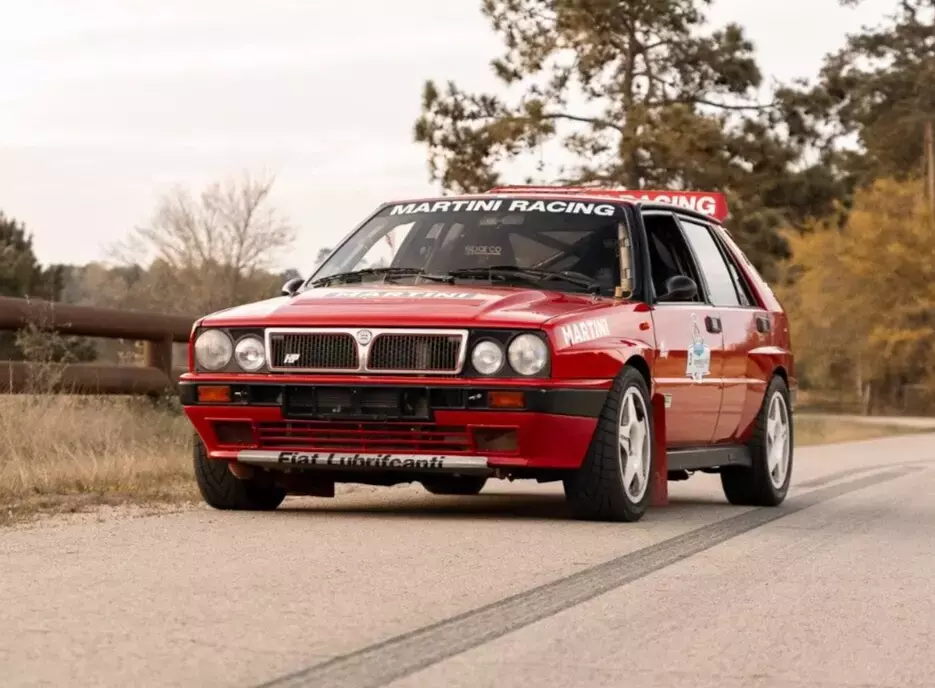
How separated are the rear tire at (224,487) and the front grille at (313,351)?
742 millimetres

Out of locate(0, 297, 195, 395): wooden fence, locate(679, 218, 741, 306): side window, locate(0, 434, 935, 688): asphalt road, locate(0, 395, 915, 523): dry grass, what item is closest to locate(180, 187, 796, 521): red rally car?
locate(679, 218, 741, 306): side window

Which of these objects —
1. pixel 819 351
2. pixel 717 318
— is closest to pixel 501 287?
pixel 717 318

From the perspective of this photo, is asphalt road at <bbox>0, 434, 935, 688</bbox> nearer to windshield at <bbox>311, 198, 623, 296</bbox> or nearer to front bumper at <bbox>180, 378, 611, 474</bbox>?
front bumper at <bbox>180, 378, 611, 474</bbox>

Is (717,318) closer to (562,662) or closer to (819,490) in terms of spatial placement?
(819,490)

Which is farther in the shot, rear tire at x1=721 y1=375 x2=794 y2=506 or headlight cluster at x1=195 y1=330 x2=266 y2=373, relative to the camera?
rear tire at x1=721 y1=375 x2=794 y2=506

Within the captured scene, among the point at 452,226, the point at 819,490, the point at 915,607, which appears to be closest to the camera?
the point at 915,607

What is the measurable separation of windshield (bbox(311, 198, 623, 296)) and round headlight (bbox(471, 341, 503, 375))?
100cm

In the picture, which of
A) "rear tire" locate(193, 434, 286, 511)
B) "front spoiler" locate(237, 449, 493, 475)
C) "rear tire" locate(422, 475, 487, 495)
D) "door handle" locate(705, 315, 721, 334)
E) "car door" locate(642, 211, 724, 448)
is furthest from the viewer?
"door handle" locate(705, 315, 721, 334)

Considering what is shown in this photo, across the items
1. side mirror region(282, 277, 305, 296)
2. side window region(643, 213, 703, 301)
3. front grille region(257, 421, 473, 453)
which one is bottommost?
front grille region(257, 421, 473, 453)

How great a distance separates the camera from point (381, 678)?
443 centimetres

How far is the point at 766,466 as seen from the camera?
10.8 metres

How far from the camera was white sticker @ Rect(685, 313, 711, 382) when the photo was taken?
9797 mm

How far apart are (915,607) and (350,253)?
4674 millimetres

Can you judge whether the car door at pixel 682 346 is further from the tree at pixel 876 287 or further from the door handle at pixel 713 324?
the tree at pixel 876 287
